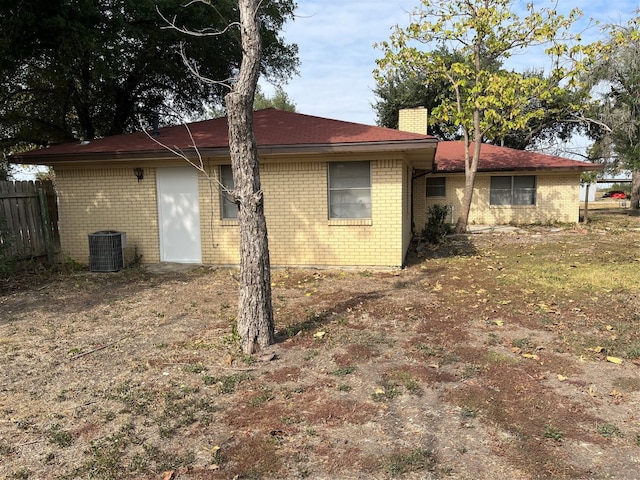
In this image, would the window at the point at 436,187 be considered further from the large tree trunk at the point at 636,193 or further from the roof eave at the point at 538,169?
the large tree trunk at the point at 636,193

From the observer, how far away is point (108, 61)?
13.0 metres

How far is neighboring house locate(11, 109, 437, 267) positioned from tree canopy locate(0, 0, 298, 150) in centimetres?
238

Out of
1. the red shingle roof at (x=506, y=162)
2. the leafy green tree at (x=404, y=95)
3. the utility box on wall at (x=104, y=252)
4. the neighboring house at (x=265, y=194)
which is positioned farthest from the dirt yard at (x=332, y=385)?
the leafy green tree at (x=404, y=95)

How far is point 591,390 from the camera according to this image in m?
3.97

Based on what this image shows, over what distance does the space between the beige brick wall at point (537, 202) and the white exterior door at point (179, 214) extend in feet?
36.7

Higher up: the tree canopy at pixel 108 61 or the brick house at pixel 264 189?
the tree canopy at pixel 108 61

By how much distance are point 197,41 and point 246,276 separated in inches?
515

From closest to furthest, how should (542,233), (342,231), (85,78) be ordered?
(342,231)
(85,78)
(542,233)

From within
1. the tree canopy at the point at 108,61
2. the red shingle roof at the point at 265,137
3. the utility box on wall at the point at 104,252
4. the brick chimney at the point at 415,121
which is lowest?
the utility box on wall at the point at 104,252

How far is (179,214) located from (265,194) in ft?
7.15

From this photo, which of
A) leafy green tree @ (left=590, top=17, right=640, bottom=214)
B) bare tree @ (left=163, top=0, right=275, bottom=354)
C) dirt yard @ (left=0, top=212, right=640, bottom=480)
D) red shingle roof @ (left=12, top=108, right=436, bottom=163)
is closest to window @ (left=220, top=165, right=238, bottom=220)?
red shingle roof @ (left=12, top=108, right=436, bottom=163)

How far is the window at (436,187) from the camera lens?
19.8 meters

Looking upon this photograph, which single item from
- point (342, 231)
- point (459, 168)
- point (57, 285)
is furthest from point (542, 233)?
point (57, 285)

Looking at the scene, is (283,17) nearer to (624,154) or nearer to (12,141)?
(12,141)
